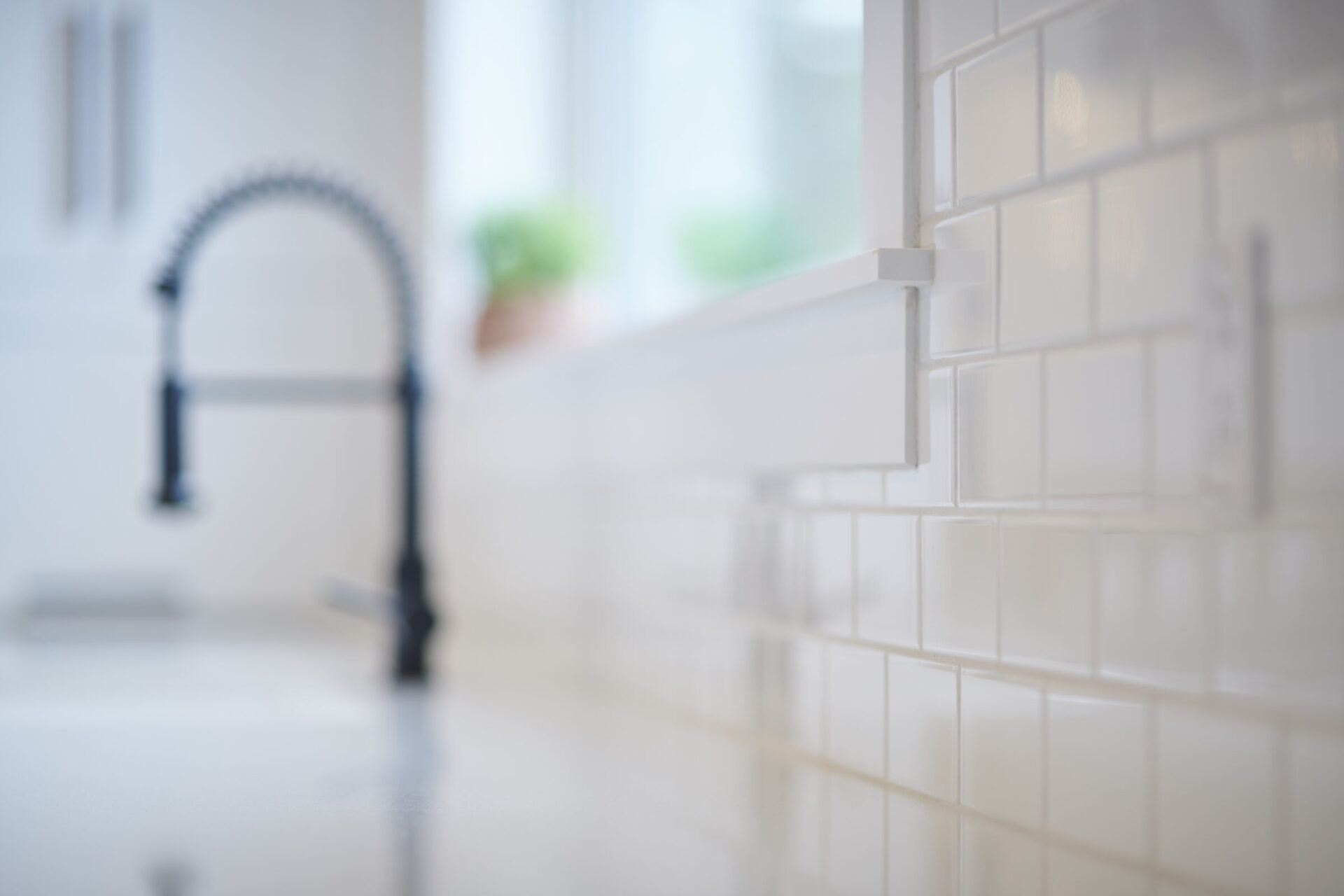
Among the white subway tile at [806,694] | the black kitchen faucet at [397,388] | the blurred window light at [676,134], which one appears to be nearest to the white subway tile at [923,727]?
the white subway tile at [806,694]

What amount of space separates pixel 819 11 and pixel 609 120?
0.70 metres

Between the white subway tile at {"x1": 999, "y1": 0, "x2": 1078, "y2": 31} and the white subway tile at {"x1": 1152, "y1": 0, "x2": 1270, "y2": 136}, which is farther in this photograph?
the white subway tile at {"x1": 999, "y1": 0, "x2": 1078, "y2": 31}

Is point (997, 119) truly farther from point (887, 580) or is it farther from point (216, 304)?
point (216, 304)

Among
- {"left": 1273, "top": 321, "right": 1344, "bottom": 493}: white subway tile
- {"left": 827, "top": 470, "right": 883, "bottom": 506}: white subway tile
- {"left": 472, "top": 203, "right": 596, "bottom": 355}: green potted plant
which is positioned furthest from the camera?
{"left": 472, "top": 203, "right": 596, "bottom": 355}: green potted plant

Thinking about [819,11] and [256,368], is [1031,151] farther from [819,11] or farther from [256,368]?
[256,368]

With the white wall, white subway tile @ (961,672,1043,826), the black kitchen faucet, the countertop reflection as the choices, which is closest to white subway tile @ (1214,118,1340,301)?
white subway tile @ (961,672,1043,826)

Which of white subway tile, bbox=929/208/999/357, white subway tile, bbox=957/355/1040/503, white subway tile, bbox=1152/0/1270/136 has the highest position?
white subway tile, bbox=1152/0/1270/136

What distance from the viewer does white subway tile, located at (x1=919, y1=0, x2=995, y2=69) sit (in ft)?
2.22

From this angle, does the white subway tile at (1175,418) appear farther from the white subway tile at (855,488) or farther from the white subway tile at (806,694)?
the white subway tile at (806,694)

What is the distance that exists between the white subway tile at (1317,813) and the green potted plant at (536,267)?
1432mm

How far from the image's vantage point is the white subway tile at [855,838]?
58 centimetres

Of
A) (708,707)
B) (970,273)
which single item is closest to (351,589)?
(708,707)

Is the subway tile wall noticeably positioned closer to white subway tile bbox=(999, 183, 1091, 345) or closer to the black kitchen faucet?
white subway tile bbox=(999, 183, 1091, 345)

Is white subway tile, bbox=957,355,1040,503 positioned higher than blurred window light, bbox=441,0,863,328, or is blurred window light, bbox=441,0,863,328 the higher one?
blurred window light, bbox=441,0,863,328
